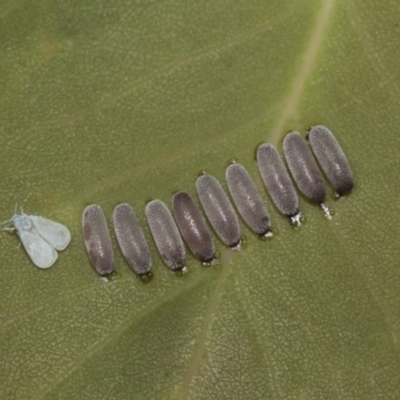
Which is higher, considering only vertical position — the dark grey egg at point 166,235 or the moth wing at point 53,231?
the moth wing at point 53,231

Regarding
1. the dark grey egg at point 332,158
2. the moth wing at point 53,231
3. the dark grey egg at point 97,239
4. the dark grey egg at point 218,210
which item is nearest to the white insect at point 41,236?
the moth wing at point 53,231

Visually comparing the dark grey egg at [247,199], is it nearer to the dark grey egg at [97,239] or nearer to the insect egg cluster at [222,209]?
the insect egg cluster at [222,209]

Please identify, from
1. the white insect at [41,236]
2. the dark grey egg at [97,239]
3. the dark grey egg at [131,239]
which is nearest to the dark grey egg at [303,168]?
the dark grey egg at [131,239]

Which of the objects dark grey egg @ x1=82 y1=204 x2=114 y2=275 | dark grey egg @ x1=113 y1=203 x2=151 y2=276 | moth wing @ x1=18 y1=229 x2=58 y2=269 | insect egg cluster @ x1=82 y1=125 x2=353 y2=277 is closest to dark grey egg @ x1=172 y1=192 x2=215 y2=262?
insect egg cluster @ x1=82 y1=125 x2=353 y2=277

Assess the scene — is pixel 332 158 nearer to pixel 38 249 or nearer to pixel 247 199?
pixel 247 199

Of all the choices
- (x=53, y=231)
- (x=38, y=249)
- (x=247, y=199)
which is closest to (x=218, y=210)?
(x=247, y=199)

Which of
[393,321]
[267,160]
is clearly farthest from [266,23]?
[393,321]

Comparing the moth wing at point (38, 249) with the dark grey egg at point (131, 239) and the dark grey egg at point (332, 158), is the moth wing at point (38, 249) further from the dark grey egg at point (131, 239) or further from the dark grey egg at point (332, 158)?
the dark grey egg at point (332, 158)
